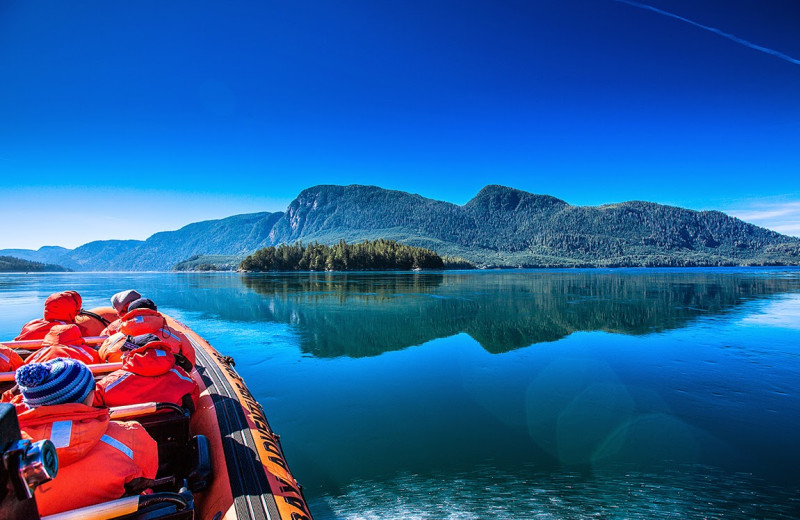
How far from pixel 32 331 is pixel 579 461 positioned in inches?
417

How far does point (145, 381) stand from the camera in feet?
15.1

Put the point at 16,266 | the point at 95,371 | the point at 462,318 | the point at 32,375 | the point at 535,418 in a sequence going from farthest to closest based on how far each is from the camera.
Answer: the point at 16,266
the point at 462,318
the point at 535,418
the point at 95,371
the point at 32,375

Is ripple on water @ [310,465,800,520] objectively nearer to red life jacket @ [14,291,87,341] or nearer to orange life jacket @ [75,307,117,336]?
red life jacket @ [14,291,87,341]

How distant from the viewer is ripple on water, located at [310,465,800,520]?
16.0ft

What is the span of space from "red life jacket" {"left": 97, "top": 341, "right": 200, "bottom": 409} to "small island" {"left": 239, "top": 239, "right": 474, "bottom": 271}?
117321 mm

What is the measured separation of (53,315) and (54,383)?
7.03 metres

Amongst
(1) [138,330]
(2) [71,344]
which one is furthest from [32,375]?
(2) [71,344]

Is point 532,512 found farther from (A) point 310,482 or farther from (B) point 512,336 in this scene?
(B) point 512,336

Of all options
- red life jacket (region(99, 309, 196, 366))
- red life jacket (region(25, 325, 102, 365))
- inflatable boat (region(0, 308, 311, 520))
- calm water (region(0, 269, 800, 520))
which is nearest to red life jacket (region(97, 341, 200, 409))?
inflatable boat (region(0, 308, 311, 520))

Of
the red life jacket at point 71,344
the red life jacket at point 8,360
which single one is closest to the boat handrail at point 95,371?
the red life jacket at point 71,344

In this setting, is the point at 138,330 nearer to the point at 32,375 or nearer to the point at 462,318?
the point at 32,375

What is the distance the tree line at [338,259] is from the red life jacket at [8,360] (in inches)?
4567

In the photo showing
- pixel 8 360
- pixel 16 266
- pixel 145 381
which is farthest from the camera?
pixel 16 266

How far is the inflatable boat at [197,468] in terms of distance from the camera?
5.26 ft
